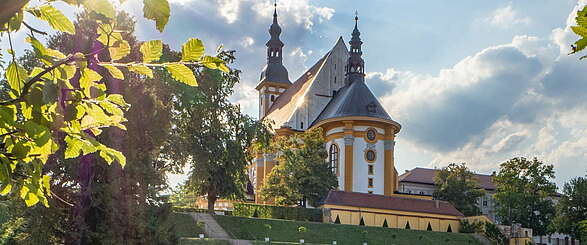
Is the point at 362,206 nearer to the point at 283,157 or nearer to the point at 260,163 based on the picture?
the point at 283,157

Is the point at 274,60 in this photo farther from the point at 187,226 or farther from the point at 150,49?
the point at 150,49

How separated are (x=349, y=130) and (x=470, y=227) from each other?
14.8 m

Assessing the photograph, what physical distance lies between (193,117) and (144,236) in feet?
60.9

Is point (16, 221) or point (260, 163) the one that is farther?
point (260, 163)

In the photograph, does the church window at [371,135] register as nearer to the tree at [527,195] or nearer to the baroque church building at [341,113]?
the baroque church building at [341,113]

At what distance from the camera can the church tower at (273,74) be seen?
8012 cm

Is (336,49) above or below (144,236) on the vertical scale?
above

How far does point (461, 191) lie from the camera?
61625 mm

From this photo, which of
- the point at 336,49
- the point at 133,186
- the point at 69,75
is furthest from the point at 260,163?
the point at 69,75

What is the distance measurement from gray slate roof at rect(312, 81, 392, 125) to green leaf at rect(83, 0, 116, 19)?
5738 cm

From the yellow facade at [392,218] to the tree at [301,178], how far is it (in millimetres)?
3780

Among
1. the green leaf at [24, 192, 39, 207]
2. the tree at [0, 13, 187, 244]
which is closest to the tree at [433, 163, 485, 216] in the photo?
the tree at [0, 13, 187, 244]

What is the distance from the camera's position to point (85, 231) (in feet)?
55.5

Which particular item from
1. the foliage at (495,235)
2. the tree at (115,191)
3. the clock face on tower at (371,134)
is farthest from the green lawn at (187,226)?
the clock face on tower at (371,134)
